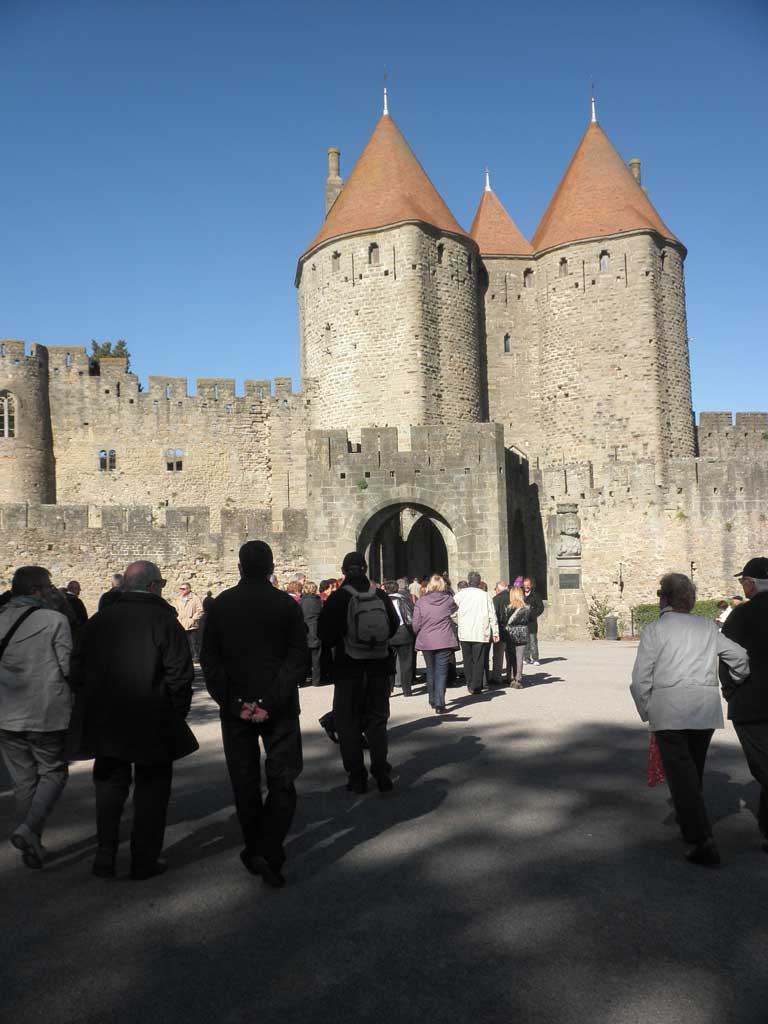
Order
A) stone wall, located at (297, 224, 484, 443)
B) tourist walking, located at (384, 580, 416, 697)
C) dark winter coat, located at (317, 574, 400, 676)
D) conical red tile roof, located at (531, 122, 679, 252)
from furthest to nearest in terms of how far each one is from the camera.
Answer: conical red tile roof, located at (531, 122, 679, 252) < stone wall, located at (297, 224, 484, 443) < tourist walking, located at (384, 580, 416, 697) < dark winter coat, located at (317, 574, 400, 676)

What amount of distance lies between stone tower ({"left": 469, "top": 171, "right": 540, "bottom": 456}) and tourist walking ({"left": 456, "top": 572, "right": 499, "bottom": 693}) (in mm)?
23170

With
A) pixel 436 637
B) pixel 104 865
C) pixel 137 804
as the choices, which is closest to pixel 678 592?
pixel 137 804

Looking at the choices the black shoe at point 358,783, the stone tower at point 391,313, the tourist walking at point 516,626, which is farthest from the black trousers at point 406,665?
the stone tower at point 391,313

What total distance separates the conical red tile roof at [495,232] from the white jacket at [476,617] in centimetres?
2606

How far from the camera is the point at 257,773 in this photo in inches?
188

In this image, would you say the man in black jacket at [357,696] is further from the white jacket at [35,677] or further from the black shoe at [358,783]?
the white jacket at [35,677]

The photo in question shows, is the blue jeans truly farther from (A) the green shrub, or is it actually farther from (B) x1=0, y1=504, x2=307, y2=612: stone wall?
(A) the green shrub

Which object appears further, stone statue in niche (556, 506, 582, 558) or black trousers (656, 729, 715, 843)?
stone statue in niche (556, 506, 582, 558)

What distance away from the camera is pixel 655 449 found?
31.1 m

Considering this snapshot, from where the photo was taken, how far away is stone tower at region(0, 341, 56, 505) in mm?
30438

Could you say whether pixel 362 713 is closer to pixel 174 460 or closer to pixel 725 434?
pixel 174 460

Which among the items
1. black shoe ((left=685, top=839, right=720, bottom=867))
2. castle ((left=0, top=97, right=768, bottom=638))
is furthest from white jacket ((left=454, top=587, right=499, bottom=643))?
castle ((left=0, top=97, right=768, bottom=638))

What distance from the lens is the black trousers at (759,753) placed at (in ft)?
16.2

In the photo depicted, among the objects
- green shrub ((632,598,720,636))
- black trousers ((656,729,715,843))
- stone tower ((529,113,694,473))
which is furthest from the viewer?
stone tower ((529,113,694,473))
